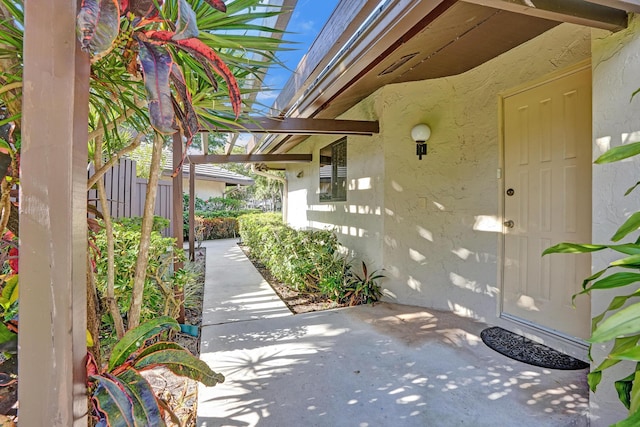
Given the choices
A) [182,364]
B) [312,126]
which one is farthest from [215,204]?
[182,364]

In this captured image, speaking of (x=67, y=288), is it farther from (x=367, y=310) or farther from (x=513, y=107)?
(x=513, y=107)

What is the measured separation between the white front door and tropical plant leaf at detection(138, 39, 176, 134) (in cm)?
344

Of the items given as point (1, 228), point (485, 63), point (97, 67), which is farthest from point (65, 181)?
point (485, 63)

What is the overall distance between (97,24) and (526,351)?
3.88 metres

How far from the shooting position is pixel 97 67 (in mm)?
1171

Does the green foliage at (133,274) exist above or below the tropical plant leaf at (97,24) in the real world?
below

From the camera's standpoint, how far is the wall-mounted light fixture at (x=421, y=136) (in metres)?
4.20

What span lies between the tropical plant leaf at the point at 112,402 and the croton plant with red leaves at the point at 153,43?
78 centimetres

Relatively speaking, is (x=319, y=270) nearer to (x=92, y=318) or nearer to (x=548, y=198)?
(x=548, y=198)

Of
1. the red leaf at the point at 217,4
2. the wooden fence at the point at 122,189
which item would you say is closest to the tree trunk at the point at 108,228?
the red leaf at the point at 217,4

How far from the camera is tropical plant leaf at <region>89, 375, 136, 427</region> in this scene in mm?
878

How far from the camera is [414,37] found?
301cm

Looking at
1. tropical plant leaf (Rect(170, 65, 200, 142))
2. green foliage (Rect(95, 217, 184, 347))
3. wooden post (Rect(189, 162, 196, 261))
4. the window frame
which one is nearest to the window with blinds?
the window frame

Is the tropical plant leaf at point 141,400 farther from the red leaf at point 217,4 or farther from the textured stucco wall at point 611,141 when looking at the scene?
the textured stucco wall at point 611,141
